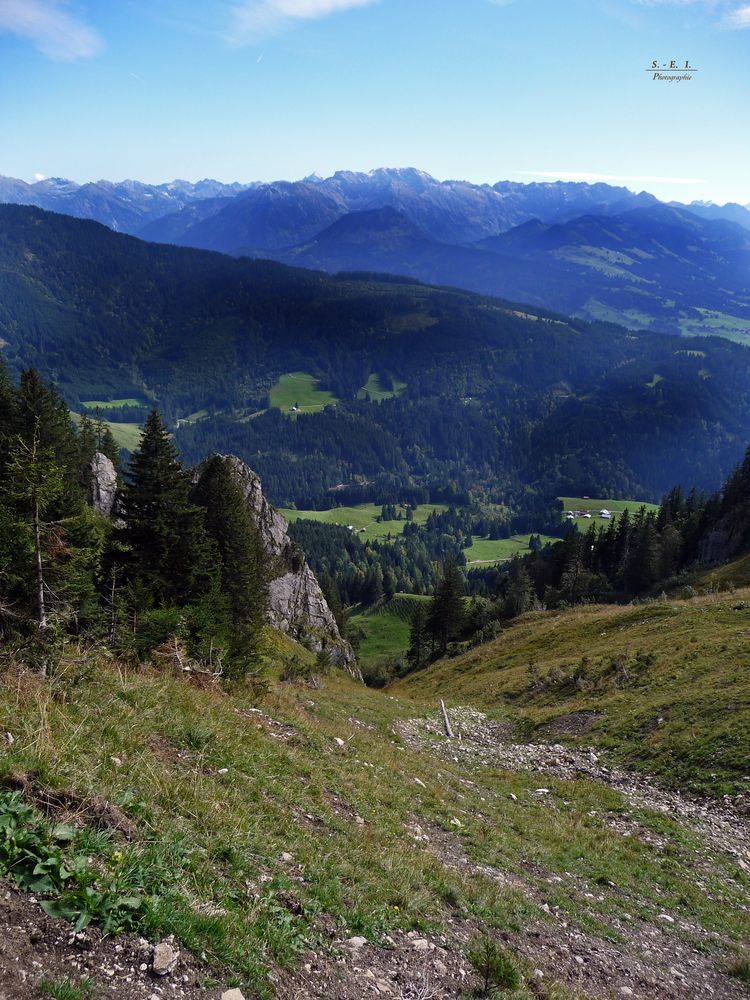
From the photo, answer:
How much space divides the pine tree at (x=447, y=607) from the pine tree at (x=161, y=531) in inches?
2067

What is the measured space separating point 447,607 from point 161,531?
189 feet

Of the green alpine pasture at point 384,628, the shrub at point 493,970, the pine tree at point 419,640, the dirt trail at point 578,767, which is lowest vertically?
the green alpine pasture at point 384,628

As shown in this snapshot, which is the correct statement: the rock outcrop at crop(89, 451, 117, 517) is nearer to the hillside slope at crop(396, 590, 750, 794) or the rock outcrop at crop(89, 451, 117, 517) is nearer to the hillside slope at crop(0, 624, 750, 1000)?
the hillside slope at crop(396, 590, 750, 794)

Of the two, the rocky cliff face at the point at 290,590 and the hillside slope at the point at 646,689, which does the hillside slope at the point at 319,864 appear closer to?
the hillside slope at the point at 646,689

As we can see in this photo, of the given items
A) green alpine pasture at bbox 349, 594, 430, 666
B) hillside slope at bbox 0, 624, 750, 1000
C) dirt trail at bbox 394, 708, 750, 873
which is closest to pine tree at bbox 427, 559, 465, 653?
green alpine pasture at bbox 349, 594, 430, 666

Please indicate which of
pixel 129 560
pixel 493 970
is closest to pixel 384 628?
pixel 129 560

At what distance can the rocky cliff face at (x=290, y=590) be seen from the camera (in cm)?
7544

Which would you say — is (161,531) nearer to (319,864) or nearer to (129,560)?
(129,560)

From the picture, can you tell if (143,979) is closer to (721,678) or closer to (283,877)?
(283,877)

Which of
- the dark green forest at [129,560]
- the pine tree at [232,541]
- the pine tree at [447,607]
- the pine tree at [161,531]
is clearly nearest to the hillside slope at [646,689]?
the dark green forest at [129,560]

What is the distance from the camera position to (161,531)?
2838cm

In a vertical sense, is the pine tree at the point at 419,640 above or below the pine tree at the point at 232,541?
below

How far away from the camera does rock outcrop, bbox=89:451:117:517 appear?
66000mm

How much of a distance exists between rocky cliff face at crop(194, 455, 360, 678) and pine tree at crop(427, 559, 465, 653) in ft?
45.9
